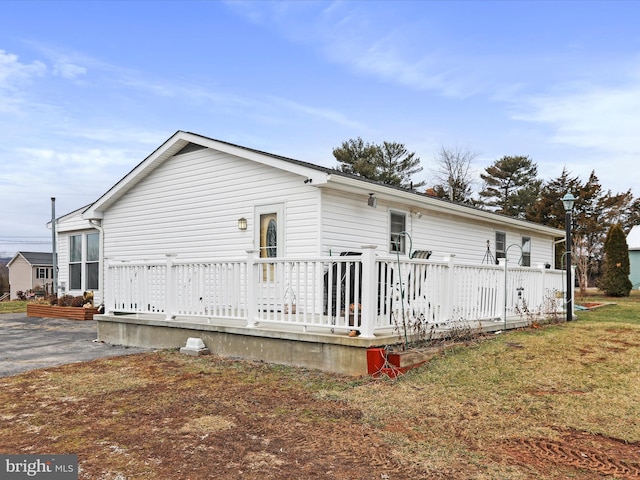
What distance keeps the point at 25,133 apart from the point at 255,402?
15.9m

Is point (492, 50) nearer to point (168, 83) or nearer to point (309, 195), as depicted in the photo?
point (309, 195)

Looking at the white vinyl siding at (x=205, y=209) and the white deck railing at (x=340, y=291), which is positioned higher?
the white vinyl siding at (x=205, y=209)

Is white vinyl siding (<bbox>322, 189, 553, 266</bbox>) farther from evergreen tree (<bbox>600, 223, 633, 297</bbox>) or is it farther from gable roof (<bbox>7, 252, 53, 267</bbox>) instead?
gable roof (<bbox>7, 252, 53, 267</bbox>)

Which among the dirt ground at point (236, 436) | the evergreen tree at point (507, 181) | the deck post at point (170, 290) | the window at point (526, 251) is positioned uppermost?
the evergreen tree at point (507, 181)

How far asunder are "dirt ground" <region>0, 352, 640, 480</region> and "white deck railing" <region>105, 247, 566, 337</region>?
0.93 metres

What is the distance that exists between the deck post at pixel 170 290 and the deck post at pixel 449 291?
4.11 meters

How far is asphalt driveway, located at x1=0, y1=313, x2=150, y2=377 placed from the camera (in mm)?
6932

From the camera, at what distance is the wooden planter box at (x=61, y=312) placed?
12.8 meters

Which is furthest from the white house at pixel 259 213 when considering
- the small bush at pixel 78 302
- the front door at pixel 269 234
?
the small bush at pixel 78 302

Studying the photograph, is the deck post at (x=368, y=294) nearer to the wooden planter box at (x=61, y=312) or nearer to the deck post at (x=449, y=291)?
the deck post at (x=449, y=291)

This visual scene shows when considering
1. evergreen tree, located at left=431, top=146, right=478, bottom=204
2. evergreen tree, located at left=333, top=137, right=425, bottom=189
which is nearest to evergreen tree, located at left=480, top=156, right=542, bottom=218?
evergreen tree, located at left=431, top=146, right=478, bottom=204

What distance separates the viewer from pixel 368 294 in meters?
5.36

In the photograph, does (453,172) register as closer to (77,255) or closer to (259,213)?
(77,255)

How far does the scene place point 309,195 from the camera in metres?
8.41
